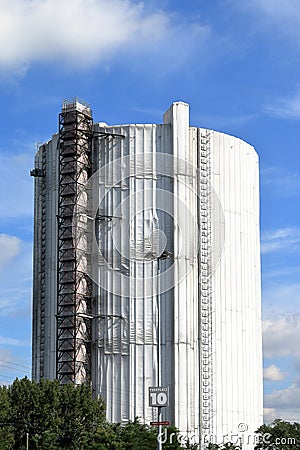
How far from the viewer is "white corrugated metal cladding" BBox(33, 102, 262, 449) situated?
81.1 m

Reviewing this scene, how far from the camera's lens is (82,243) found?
8319cm

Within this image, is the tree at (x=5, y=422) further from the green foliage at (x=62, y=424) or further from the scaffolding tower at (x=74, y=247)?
the scaffolding tower at (x=74, y=247)

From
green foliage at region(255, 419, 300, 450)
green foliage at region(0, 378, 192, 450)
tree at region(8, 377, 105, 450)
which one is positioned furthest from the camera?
green foliage at region(255, 419, 300, 450)

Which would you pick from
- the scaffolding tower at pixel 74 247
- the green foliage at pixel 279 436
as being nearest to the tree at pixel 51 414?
the scaffolding tower at pixel 74 247

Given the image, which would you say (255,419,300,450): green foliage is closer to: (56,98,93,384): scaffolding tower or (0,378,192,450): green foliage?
(0,378,192,450): green foliage

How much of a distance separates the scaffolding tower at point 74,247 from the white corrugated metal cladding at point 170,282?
94 centimetres

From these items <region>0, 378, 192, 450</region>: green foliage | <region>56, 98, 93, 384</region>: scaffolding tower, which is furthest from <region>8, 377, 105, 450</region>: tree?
<region>56, 98, 93, 384</region>: scaffolding tower

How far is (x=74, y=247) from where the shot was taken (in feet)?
270

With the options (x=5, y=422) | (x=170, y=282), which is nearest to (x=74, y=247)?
(x=170, y=282)

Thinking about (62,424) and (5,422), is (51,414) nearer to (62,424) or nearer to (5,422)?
(62,424)

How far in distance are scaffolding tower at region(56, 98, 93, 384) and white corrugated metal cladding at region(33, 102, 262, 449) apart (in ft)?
3.07

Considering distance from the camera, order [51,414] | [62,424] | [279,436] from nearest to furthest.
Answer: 1. [51,414]
2. [62,424]
3. [279,436]

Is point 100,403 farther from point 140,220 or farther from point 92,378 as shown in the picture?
point 140,220

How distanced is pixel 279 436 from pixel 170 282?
16.3m
